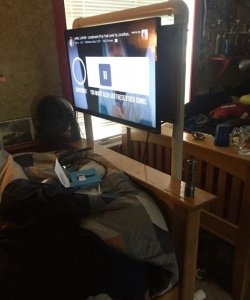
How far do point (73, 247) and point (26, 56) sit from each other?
104 centimetres

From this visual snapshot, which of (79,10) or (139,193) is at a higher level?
(79,10)

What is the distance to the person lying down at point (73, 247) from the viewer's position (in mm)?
749

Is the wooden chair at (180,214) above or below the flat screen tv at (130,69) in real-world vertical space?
below

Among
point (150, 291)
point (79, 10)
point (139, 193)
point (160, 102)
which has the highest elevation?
point (79, 10)

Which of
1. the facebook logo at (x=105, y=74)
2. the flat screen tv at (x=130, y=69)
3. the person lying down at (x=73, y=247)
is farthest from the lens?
the facebook logo at (x=105, y=74)

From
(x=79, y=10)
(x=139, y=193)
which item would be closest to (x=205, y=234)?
(x=139, y=193)

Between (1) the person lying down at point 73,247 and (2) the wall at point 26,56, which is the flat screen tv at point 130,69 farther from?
(1) the person lying down at point 73,247

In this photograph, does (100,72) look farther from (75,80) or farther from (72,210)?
(72,210)

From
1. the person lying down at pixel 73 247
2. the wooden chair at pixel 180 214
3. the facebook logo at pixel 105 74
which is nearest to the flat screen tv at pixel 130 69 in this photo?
the facebook logo at pixel 105 74

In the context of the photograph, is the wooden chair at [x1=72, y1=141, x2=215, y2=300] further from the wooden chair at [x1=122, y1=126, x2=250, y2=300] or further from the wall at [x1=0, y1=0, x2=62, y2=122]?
the wall at [x1=0, y1=0, x2=62, y2=122]

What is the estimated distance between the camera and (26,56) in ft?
4.66

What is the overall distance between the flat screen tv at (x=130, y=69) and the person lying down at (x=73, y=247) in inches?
13.7

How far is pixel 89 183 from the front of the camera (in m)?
1.07

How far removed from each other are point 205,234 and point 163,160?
460 mm
